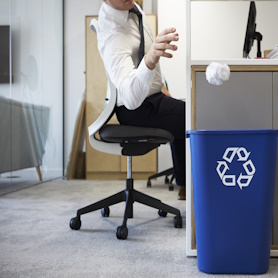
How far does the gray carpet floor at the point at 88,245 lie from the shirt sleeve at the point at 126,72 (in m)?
0.58

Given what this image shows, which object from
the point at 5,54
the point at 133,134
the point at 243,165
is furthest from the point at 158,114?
the point at 5,54

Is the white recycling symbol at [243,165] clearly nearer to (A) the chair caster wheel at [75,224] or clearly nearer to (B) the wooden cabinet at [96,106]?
(A) the chair caster wheel at [75,224]

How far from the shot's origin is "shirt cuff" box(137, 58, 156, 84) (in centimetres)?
170

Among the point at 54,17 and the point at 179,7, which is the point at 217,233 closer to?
the point at 179,7

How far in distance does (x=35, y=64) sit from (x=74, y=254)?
9.98 ft

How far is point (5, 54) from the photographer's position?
3.65 m

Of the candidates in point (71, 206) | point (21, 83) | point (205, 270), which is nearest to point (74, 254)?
point (205, 270)

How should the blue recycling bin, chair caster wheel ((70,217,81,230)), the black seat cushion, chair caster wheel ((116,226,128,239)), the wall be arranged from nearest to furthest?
the blue recycling bin, chair caster wheel ((116,226,128,239)), the black seat cushion, chair caster wheel ((70,217,81,230)), the wall

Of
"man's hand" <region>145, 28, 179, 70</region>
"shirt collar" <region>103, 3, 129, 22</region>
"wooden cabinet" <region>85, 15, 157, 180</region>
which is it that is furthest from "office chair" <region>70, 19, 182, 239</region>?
"wooden cabinet" <region>85, 15, 157, 180</region>

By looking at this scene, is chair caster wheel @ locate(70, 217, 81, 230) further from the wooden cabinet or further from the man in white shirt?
the wooden cabinet

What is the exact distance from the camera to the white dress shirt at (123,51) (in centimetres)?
184

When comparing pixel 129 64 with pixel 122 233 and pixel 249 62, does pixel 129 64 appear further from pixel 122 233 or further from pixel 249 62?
pixel 122 233

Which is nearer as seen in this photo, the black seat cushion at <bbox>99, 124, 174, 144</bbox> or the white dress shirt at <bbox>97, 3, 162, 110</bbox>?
the white dress shirt at <bbox>97, 3, 162, 110</bbox>

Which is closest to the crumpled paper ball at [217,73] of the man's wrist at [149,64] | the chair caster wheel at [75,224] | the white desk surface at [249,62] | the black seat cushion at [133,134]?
the white desk surface at [249,62]
